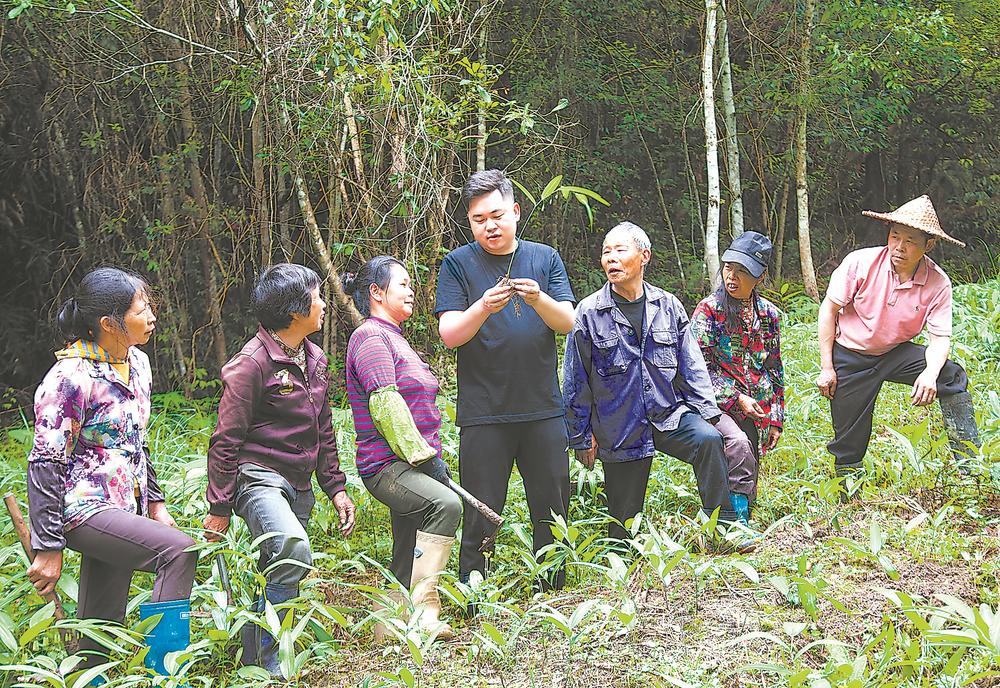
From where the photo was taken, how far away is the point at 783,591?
308cm

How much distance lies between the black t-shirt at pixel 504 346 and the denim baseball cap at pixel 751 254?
3.23 feet

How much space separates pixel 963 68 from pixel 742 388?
8.92 metres

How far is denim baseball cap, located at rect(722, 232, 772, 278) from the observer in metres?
4.04

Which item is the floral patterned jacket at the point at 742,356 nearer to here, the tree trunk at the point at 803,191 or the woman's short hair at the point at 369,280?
the woman's short hair at the point at 369,280

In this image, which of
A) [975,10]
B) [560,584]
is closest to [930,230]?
[560,584]

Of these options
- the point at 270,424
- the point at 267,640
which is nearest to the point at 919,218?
the point at 270,424

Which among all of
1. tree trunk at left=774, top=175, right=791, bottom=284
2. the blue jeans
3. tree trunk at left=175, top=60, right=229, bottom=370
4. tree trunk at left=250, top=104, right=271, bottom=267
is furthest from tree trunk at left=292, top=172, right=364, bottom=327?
tree trunk at left=774, top=175, right=791, bottom=284

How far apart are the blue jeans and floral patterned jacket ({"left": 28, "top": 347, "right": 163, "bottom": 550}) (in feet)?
1.13

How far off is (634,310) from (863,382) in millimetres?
1275

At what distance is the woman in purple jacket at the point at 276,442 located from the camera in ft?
9.84

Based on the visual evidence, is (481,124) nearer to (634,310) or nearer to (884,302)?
(634,310)

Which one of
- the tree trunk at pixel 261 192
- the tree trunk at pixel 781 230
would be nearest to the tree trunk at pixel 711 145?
the tree trunk at pixel 781 230

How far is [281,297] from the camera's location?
322 centimetres

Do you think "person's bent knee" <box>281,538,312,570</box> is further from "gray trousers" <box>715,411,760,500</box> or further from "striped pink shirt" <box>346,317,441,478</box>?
"gray trousers" <box>715,411,760,500</box>
